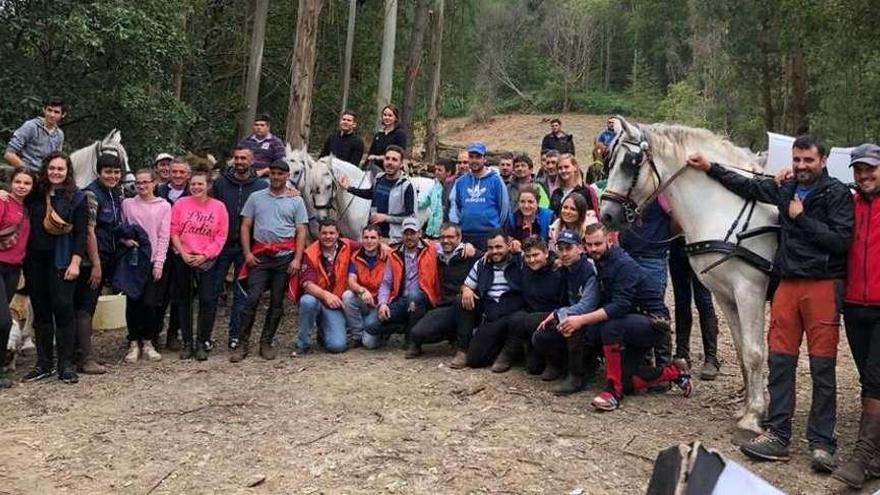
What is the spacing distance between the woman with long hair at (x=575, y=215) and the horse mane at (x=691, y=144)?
39.0 inches

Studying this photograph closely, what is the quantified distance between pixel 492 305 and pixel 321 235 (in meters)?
1.82

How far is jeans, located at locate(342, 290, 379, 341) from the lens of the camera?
6.96m

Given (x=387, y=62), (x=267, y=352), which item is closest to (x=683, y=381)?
(x=267, y=352)

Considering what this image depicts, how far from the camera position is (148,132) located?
441 inches

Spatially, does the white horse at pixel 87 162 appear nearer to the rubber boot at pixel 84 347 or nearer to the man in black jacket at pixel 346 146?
the rubber boot at pixel 84 347

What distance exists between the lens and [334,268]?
23.3 feet

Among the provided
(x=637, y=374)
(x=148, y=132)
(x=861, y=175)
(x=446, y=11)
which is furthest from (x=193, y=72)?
(x=861, y=175)

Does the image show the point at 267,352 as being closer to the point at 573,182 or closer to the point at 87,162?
the point at 87,162

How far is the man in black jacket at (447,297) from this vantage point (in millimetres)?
6668

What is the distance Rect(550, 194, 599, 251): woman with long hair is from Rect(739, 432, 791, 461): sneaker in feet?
6.91

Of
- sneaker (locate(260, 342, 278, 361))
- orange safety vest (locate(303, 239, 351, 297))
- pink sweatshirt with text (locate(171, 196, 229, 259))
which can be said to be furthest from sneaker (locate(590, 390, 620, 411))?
pink sweatshirt with text (locate(171, 196, 229, 259))

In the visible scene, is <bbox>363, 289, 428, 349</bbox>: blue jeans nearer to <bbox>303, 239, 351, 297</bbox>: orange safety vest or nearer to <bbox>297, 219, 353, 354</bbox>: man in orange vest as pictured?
<bbox>297, 219, 353, 354</bbox>: man in orange vest

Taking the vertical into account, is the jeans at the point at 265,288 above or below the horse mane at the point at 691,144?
below

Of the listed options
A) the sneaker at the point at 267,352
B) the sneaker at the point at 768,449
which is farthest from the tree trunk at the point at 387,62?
the sneaker at the point at 768,449
